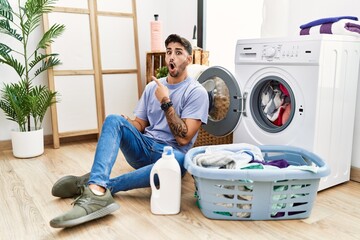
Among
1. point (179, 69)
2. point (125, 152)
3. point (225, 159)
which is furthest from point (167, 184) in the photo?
point (179, 69)

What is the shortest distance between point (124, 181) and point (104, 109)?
1576mm

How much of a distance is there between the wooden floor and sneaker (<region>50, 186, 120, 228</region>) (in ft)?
0.19

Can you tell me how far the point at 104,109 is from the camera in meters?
3.25

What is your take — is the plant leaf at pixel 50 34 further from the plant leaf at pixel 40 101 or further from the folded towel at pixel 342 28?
the folded towel at pixel 342 28

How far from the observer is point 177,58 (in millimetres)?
1937

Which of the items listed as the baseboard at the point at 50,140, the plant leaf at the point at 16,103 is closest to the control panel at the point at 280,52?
the plant leaf at the point at 16,103

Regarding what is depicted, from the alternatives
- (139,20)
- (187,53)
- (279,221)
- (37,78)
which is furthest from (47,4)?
(279,221)

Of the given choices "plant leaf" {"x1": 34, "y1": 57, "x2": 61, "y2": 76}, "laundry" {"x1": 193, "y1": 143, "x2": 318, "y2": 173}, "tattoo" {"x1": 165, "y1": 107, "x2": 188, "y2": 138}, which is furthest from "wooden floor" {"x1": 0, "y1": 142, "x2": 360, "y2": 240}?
"plant leaf" {"x1": 34, "y1": 57, "x2": 61, "y2": 76}

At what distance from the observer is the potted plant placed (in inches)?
104

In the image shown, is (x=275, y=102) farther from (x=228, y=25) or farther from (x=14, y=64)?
(x=14, y=64)

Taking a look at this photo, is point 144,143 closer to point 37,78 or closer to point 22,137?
point 22,137

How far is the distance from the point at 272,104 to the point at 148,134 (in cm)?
77

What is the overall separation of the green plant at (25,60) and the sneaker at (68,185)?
1.08 m

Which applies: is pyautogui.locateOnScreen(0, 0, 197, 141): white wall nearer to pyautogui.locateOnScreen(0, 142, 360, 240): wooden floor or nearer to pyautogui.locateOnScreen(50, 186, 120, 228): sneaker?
pyautogui.locateOnScreen(0, 142, 360, 240): wooden floor
